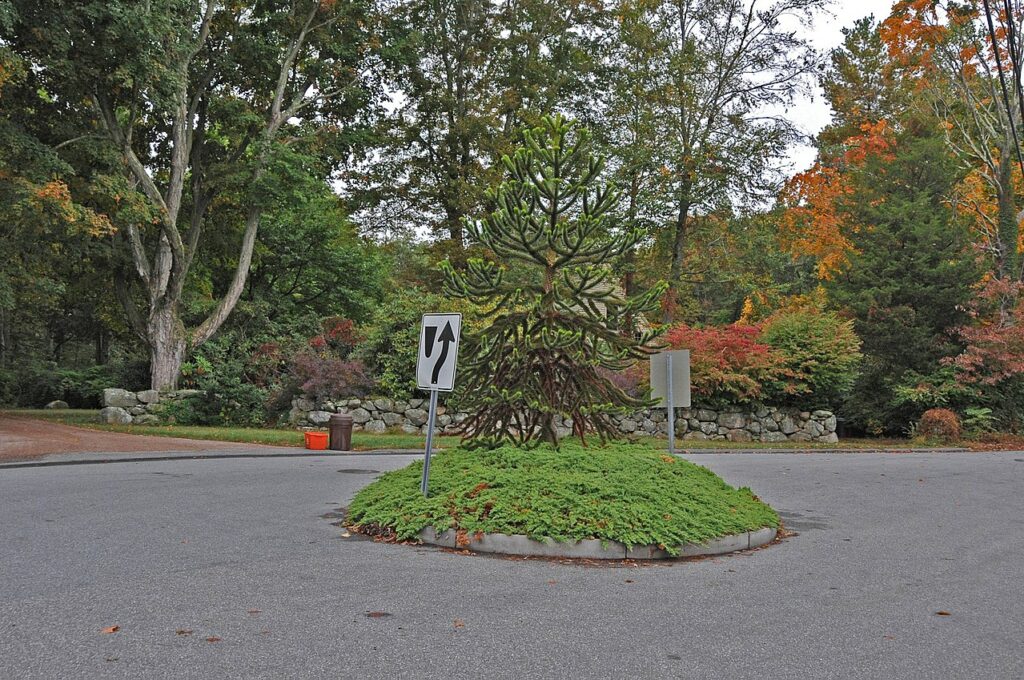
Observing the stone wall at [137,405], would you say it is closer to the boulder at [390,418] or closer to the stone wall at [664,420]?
the stone wall at [664,420]

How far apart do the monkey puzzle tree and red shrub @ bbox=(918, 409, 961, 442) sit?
17.8 m

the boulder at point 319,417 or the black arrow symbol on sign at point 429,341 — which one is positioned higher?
the black arrow symbol on sign at point 429,341

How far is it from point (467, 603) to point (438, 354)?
144 inches

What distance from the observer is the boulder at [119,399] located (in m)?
24.8

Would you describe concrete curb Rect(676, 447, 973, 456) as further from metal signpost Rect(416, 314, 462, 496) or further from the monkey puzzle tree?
metal signpost Rect(416, 314, 462, 496)

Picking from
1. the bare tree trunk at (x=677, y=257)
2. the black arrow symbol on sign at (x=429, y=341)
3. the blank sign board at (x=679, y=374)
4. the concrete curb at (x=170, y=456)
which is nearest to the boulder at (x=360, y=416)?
the concrete curb at (x=170, y=456)

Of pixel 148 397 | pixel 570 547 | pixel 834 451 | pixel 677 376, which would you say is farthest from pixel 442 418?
pixel 570 547

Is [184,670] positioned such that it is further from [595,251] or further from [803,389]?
[803,389]

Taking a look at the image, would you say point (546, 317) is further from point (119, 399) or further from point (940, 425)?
point (119, 399)

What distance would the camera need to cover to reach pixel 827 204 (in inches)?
→ 1374

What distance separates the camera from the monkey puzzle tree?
930cm

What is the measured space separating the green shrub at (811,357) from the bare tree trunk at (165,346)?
19551 mm

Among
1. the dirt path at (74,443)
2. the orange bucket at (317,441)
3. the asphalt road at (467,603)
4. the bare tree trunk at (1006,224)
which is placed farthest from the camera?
the bare tree trunk at (1006,224)

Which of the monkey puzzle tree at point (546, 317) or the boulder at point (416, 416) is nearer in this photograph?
the monkey puzzle tree at point (546, 317)
